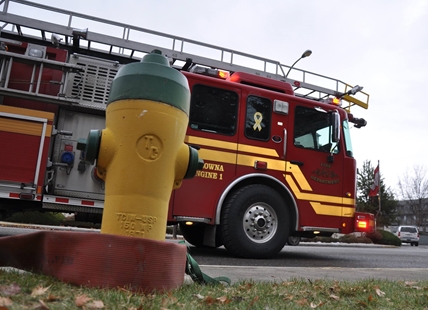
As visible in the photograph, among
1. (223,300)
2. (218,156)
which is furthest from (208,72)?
(223,300)

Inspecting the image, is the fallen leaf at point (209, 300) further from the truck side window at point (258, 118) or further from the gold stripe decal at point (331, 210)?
the gold stripe decal at point (331, 210)

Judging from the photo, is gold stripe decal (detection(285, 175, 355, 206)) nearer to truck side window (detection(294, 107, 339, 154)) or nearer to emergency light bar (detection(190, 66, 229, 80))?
truck side window (detection(294, 107, 339, 154))

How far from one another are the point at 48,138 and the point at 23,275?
12.9 feet

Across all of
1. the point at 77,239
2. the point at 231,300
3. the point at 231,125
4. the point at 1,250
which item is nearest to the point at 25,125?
the point at 231,125

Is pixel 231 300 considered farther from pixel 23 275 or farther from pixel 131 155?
pixel 23 275

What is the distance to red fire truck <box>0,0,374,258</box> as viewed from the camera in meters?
6.18


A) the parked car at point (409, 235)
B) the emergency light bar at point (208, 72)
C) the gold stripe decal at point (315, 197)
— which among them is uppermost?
the emergency light bar at point (208, 72)

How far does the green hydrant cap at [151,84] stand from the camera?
292cm

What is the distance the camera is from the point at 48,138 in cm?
625

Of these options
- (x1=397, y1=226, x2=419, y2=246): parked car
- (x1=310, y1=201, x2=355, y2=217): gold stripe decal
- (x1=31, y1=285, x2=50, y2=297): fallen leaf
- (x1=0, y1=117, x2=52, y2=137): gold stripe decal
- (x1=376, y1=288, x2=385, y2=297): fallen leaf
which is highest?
(x1=0, y1=117, x2=52, y2=137): gold stripe decal

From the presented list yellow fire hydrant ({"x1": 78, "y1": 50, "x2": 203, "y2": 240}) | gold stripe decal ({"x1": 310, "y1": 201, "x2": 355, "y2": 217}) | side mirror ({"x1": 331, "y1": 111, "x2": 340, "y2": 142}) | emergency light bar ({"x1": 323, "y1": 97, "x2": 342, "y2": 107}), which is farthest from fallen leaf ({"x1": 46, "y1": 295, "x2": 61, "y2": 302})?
emergency light bar ({"x1": 323, "y1": 97, "x2": 342, "y2": 107})

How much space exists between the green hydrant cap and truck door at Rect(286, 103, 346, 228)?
4.20 metres

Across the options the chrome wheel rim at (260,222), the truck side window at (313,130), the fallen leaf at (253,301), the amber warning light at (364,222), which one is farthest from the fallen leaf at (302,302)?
the amber warning light at (364,222)

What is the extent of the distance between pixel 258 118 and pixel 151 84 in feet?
13.6
